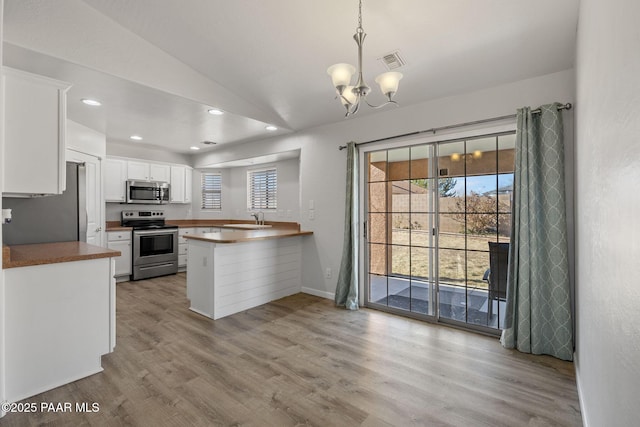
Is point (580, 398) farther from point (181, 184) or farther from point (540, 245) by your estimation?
point (181, 184)

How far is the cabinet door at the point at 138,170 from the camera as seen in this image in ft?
18.3

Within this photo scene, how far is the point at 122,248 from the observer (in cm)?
516

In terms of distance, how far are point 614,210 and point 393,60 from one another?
2208 millimetres

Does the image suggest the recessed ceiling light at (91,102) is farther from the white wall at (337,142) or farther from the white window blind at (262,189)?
the white window blind at (262,189)

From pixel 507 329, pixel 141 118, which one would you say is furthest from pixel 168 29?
pixel 507 329

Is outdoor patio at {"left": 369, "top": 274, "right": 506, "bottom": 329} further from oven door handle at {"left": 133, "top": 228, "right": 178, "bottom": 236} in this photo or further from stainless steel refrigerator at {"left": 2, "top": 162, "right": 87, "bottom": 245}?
oven door handle at {"left": 133, "top": 228, "right": 178, "bottom": 236}

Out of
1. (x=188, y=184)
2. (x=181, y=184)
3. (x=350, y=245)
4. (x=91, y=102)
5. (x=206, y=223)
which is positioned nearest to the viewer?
(x=91, y=102)

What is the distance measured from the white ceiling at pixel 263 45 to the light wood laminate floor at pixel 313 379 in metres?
2.42

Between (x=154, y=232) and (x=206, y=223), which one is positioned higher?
(x=206, y=223)

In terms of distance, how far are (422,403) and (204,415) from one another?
4.50 feet

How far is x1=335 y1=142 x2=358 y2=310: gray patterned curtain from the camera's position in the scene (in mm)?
3896

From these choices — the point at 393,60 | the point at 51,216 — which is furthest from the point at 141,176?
the point at 393,60

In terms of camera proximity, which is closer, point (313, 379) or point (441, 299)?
point (313, 379)

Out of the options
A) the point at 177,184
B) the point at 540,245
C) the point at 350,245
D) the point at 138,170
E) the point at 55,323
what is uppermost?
the point at 138,170
